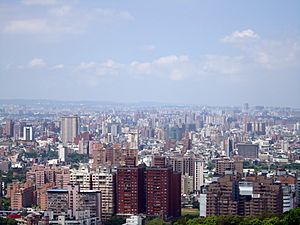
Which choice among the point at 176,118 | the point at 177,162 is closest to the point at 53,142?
the point at 176,118

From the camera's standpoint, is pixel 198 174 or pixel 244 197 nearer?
pixel 244 197

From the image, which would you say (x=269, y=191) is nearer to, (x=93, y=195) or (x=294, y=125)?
(x=93, y=195)

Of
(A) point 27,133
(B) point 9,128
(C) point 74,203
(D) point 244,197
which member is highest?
(B) point 9,128

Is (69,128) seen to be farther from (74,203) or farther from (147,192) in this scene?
(74,203)

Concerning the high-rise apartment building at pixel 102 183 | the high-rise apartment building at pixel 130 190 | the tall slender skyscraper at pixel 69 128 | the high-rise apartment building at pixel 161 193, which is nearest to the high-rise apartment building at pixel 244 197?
the high-rise apartment building at pixel 161 193

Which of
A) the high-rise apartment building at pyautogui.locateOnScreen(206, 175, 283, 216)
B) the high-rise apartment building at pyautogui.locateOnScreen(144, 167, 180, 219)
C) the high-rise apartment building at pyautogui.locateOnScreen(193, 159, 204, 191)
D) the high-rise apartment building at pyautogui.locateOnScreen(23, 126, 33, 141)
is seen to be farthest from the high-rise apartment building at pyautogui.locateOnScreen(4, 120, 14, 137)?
the high-rise apartment building at pyautogui.locateOnScreen(206, 175, 283, 216)

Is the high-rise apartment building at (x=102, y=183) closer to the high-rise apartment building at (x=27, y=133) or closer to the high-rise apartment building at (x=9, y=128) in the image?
the high-rise apartment building at (x=9, y=128)

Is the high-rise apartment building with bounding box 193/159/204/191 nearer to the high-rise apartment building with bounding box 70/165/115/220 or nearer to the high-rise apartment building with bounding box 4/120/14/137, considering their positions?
the high-rise apartment building with bounding box 70/165/115/220

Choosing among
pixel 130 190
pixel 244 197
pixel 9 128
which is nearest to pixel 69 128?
pixel 9 128
